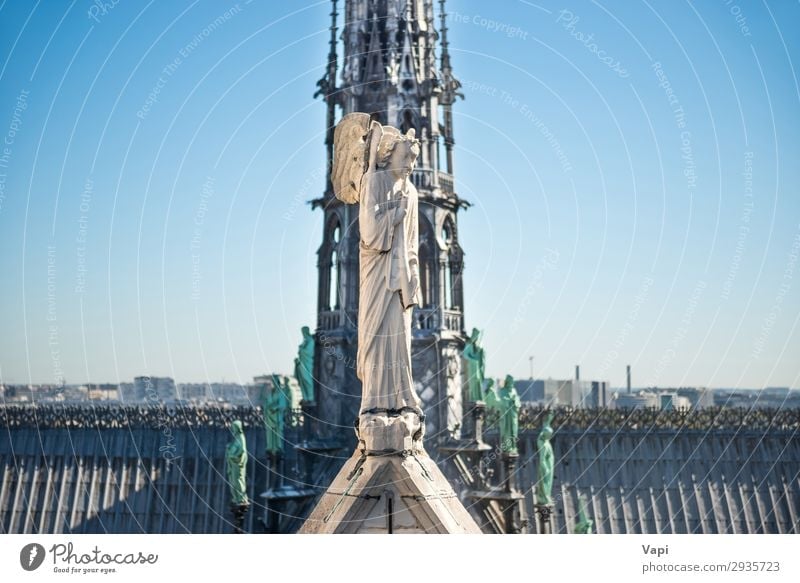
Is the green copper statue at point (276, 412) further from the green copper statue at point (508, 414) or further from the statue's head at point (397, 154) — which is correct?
the statue's head at point (397, 154)

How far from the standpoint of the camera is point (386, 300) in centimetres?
1068

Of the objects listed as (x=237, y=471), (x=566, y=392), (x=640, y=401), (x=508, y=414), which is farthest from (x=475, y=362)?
(x=566, y=392)

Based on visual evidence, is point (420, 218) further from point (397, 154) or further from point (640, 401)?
point (397, 154)

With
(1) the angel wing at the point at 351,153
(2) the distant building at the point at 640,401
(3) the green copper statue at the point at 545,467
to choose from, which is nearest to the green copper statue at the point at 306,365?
(3) the green copper statue at the point at 545,467

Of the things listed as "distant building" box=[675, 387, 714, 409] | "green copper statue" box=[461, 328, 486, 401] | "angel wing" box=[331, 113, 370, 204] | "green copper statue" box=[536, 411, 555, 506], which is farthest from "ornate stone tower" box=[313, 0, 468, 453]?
"angel wing" box=[331, 113, 370, 204]

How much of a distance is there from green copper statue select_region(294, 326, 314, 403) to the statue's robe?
23.6 m

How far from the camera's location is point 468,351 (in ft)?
117

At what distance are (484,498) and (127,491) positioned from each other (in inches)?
613

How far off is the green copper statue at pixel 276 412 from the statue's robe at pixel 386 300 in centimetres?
2197

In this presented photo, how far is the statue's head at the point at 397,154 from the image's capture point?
35.8 ft

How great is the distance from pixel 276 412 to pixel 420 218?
362 inches

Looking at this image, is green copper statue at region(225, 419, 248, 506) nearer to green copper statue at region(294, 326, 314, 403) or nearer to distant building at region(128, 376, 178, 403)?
green copper statue at region(294, 326, 314, 403)

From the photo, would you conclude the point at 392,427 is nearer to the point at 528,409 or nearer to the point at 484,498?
the point at 484,498
